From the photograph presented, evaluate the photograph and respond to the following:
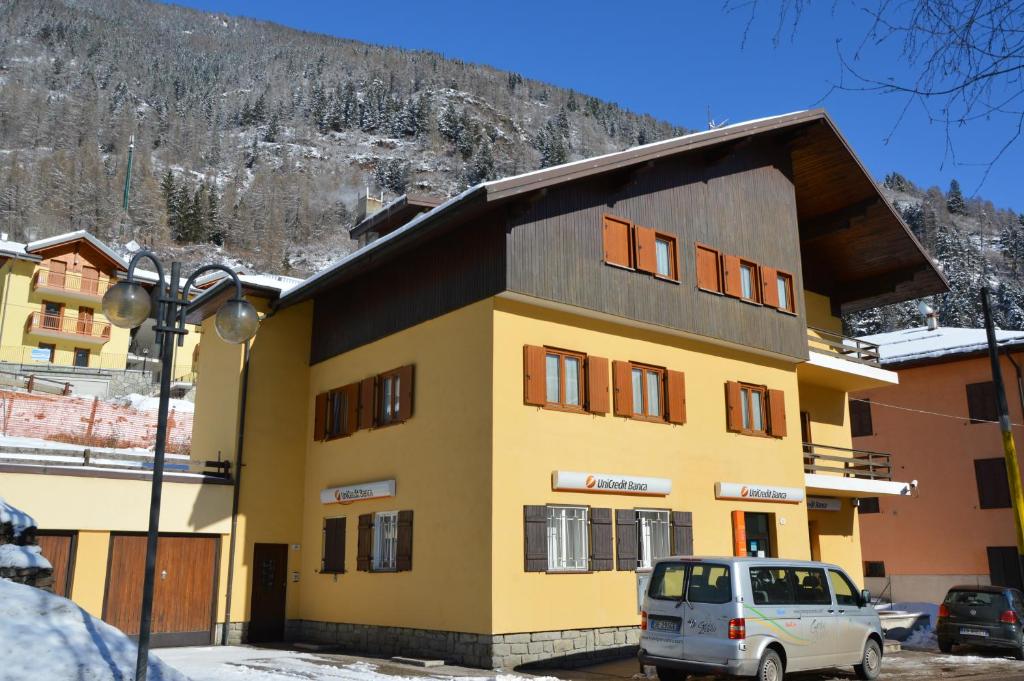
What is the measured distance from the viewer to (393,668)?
1513 cm

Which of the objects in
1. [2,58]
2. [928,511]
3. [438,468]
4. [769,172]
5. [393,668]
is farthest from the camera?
[2,58]

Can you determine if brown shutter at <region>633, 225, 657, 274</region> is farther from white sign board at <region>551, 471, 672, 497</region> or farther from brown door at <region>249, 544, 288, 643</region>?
brown door at <region>249, 544, 288, 643</region>

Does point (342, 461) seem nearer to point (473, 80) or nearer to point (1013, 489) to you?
point (1013, 489)

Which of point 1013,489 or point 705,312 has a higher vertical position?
point 705,312

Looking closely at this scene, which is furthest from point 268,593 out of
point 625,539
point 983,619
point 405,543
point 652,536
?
point 983,619

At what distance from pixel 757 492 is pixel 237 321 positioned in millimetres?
14076

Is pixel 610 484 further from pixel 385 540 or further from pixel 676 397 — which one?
pixel 385 540

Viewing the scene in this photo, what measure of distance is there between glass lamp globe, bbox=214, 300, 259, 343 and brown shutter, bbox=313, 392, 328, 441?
1293 cm

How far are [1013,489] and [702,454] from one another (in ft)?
23.8

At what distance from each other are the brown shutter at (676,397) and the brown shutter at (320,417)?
830 cm

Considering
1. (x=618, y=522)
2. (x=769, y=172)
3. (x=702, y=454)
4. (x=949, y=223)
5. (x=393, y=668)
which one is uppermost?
(x=949, y=223)

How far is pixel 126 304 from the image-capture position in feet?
27.5

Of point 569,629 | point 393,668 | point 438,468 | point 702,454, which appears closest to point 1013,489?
point 702,454

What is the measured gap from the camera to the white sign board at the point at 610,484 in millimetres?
16344
